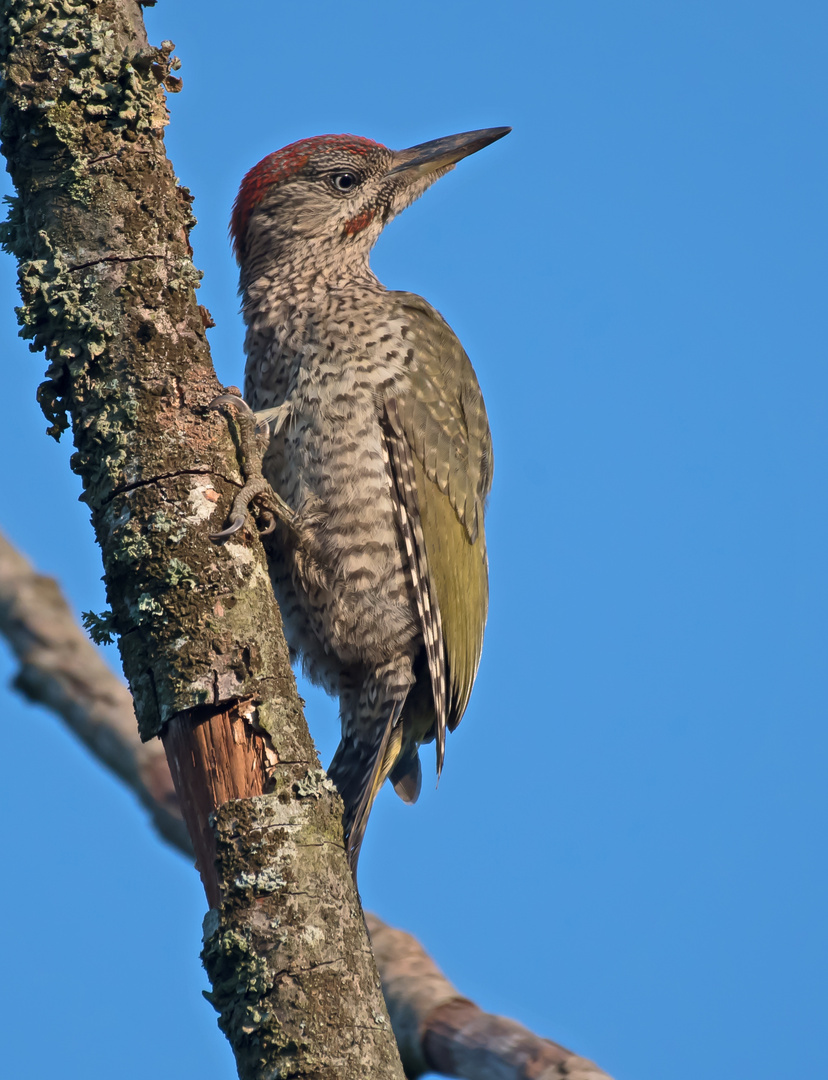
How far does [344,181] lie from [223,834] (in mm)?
3225

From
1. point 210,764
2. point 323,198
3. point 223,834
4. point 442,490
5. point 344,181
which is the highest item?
point 344,181

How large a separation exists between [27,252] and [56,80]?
410mm

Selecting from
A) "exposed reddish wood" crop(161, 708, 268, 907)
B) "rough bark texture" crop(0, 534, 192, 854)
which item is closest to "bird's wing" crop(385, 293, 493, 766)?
"rough bark texture" crop(0, 534, 192, 854)

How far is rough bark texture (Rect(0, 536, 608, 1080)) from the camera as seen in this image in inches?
127

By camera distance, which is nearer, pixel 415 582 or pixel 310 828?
pixel 310 828

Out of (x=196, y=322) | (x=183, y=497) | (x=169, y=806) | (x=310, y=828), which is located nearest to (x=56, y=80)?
(x=196, y=322)

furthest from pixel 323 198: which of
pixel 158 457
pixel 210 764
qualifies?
pixel 210 764

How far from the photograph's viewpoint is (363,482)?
3861 millimetres

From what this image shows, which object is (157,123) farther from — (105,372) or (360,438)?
(360,438)

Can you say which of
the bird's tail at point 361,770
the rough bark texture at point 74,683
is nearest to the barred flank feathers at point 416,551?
the bird's tail at point 361,770

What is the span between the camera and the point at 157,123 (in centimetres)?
276

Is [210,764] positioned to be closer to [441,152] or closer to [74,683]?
[74,683]

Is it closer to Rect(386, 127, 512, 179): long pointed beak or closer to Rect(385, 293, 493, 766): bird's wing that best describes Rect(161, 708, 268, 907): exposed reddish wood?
Rect(385, 293, 493, 766): bird's wing

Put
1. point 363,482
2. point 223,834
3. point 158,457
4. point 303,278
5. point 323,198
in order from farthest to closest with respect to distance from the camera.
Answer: point 323,198, point 303,278, point 363,482, point 158,457, point 223,834
